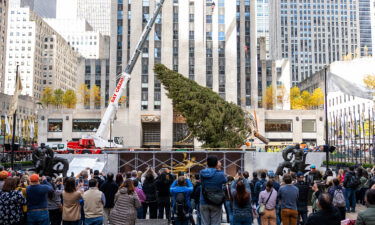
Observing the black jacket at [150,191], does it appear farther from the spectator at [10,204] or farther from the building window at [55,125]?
the building window at [55,125]

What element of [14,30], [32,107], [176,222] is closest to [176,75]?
[176,222]

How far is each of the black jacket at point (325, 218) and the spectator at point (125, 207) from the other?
3889 millimetres

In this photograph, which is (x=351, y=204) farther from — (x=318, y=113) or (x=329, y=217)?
(x=318, y=113)

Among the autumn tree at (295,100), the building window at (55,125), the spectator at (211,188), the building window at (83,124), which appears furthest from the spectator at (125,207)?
the autumn tree at (295,100)

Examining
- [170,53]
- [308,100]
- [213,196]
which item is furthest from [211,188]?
[308,100]

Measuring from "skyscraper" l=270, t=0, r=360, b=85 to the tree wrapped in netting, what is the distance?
118 meters

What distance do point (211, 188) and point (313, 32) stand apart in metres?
157

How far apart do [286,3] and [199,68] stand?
108342 millimetres

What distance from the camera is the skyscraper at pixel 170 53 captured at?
204 feet

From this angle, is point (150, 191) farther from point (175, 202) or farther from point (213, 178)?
point (213, 178)

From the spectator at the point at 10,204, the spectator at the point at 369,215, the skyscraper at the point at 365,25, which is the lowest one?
the spectator at the point at 10,204

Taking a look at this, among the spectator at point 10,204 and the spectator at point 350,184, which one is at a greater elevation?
the spectator at point 10,204

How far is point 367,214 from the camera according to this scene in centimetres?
557

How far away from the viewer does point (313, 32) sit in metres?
153
